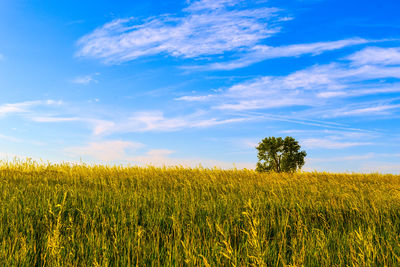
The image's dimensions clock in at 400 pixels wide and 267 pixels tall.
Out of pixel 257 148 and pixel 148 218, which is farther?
pixel 257 148

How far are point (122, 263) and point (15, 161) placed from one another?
11.4 metres

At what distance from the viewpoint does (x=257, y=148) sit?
25.2 meters

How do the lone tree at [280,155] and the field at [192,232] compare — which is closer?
the field at [192,232]

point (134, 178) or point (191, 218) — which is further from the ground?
point (134, 178)

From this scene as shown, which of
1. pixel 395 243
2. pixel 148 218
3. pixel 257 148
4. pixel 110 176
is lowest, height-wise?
pixel 395 243

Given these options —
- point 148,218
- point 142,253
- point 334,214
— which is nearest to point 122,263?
point 142,253

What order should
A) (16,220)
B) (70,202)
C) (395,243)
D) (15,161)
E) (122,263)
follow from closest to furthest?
(122,263) → (395,243) → (16,220) → (70,202) → (15,161)

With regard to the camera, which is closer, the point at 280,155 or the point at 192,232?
the point at 192,232

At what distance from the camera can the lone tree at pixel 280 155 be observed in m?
24.0

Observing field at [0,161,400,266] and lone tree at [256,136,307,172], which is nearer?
field at [0,161,400,266]

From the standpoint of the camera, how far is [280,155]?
80.3 ft

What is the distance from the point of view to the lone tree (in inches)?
946

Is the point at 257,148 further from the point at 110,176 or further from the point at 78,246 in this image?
the point at 78,246

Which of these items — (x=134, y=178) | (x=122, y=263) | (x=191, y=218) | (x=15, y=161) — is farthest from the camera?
(x=15, y=161)
